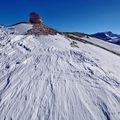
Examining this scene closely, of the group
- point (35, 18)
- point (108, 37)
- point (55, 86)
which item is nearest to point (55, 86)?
point (55, 86)

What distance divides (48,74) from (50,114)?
3.34 metres

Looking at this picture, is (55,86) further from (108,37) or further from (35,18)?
(108,37)

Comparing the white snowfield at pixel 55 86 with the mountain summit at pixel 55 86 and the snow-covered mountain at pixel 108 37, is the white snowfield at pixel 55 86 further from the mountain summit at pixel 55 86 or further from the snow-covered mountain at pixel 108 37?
the snow-covered mountain at pixel 108 37

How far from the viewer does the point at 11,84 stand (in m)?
9.16

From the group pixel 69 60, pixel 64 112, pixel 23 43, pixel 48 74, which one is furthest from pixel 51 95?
pixel 23 43

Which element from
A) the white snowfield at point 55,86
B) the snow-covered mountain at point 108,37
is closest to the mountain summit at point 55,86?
the white snowfield at point 55,86

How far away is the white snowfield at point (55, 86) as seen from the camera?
7242 millimetres

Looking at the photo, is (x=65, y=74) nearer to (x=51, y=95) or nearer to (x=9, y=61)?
(x=51, y=95)

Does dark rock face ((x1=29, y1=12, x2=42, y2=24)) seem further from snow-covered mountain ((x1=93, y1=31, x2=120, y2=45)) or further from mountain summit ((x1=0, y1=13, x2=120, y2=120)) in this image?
snow-covered mountain ((x1=93, y1=31, x2=120, y2=45))

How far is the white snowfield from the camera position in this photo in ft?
23.8

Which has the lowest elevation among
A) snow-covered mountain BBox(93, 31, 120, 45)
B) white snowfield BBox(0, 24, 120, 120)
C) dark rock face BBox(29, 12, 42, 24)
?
snow-covered mountain BBox(93, 31, 120, 45)

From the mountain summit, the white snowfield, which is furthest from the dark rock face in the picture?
the white snowfield

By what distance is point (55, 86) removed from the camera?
29.7 ft

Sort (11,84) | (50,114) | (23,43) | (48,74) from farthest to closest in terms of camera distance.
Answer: (23,43) → (48,74) → (11,84) → (50,114)
